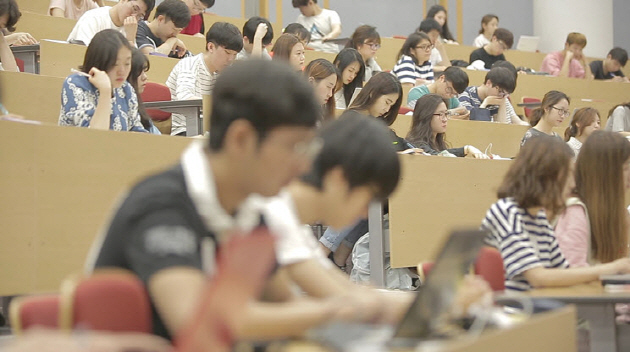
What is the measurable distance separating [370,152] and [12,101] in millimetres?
2966

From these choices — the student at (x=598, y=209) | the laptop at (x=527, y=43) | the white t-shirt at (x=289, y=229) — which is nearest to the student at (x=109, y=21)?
the student at (x=598, y=209)

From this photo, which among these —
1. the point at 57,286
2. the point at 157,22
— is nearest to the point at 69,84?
the point at 57,286

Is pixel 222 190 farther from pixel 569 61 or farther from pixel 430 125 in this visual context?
pixel 569 61

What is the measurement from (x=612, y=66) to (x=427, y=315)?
29.6 ft

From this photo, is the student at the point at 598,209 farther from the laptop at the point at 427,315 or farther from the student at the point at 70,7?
the student at the point at 70,7

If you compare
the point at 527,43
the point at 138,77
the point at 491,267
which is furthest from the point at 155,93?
the point at 527,43

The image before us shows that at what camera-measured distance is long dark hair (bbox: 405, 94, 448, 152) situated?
15.6 feet

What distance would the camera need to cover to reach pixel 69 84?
3.62 metres

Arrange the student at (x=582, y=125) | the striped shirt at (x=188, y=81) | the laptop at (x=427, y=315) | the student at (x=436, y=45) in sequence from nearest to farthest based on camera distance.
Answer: the laptop at (x=427, y=315) < the striped shirt at (x=188, y=81) < the student at (x=582, y=125) < the student at (x=436, y=45)

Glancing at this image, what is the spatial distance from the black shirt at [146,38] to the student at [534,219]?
3551 millimetres

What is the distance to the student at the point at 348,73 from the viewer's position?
546cm

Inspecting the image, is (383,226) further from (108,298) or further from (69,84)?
(108,298)

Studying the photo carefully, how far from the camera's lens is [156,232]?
1.21 m

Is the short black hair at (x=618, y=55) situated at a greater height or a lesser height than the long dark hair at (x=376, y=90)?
greater
